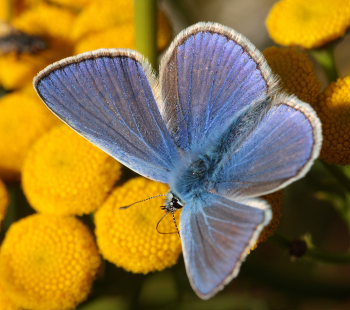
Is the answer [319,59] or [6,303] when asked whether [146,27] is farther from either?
[6,303]

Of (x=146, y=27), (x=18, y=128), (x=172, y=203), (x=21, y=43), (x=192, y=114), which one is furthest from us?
(x=21, y=43)

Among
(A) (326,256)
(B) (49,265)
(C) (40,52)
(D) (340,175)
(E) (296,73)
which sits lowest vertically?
(A) (326,256)

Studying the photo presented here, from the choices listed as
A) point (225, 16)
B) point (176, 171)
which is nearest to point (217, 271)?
point (176, 171)

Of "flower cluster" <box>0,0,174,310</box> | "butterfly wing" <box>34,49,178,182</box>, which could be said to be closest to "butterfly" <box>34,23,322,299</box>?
"butterfly wing" <box>34,49,178,182</box>

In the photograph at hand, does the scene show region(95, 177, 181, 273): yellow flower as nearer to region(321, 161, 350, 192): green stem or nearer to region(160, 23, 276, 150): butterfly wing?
region(160, 23, 276, 150): butterfly wing

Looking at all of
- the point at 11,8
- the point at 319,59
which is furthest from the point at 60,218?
the point at 11,8

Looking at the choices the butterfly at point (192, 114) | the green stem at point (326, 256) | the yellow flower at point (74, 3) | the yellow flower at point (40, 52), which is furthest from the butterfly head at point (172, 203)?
the yellow flower at point (74, 3)

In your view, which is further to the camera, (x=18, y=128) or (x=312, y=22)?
(x=18, y=128)
